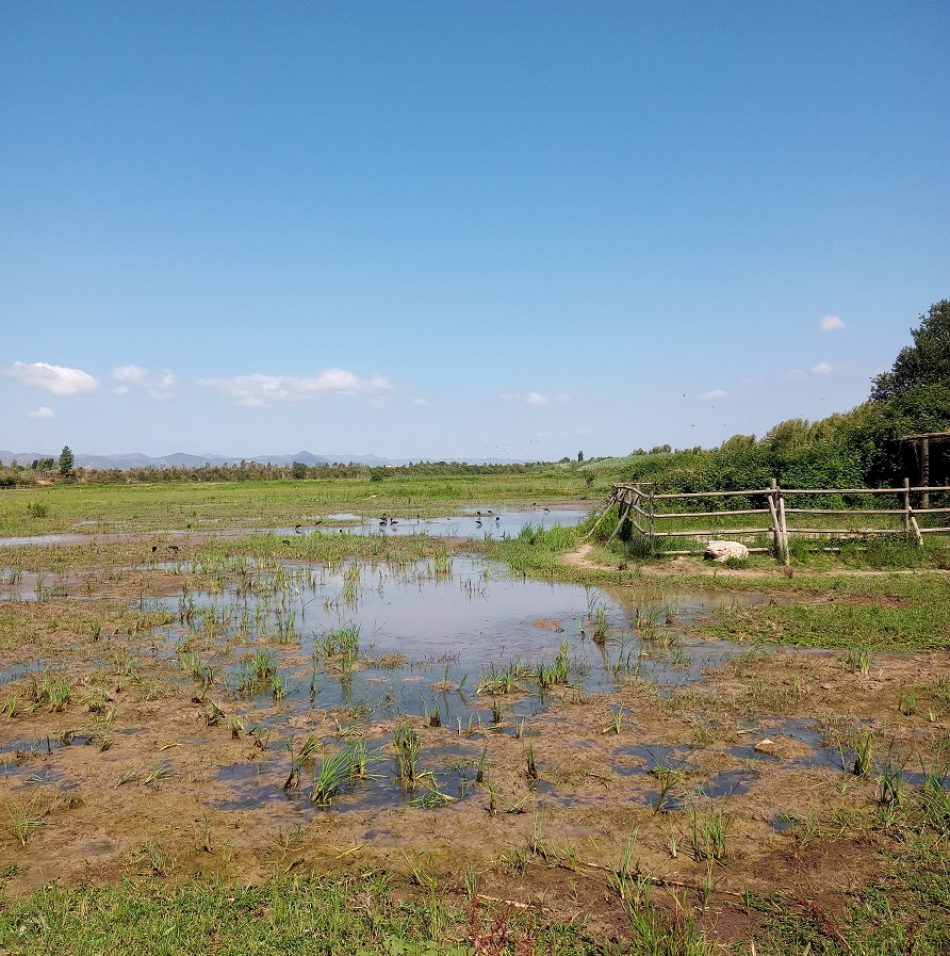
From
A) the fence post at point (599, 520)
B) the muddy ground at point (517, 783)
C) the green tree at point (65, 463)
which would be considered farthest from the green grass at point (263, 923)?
the green tree at point (65, 463)

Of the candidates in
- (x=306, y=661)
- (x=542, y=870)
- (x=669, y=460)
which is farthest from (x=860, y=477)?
A: (x=542, y=870)

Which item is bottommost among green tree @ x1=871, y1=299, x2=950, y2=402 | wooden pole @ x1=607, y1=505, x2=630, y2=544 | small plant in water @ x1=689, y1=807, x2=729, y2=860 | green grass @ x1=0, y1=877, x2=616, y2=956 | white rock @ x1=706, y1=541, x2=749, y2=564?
green grass @ x1=0, y1=877, x2=616, y2=956

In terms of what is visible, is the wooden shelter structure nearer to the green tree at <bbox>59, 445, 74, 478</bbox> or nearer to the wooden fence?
the wooden fence

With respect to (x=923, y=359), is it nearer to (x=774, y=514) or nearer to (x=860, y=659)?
(x=774, y=514)

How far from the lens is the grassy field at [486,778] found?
4.02 m

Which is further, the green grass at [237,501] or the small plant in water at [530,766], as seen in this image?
the green grass at [237,501]

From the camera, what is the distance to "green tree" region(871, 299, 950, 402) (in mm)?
47438

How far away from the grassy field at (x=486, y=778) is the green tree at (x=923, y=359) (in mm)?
41589

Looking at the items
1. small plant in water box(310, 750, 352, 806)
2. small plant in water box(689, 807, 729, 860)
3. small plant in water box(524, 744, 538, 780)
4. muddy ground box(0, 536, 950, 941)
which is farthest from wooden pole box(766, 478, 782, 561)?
small plant in water box(310, 750, 352, 806)

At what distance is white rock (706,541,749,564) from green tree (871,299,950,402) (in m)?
37.5

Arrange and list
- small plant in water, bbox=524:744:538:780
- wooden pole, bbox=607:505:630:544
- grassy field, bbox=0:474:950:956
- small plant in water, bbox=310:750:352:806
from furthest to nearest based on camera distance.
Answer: wooden pole, bbox=607:505:630:544 < small plant in water, bbox=524:744:538:780 < small plant in water, bbox=310:750:352:806 < grassy field, bbox=0:474:950:956

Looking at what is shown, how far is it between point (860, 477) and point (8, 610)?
25.8m

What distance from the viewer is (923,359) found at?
160 feet

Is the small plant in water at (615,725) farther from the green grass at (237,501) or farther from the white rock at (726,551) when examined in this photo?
the green grass at (237,501)
